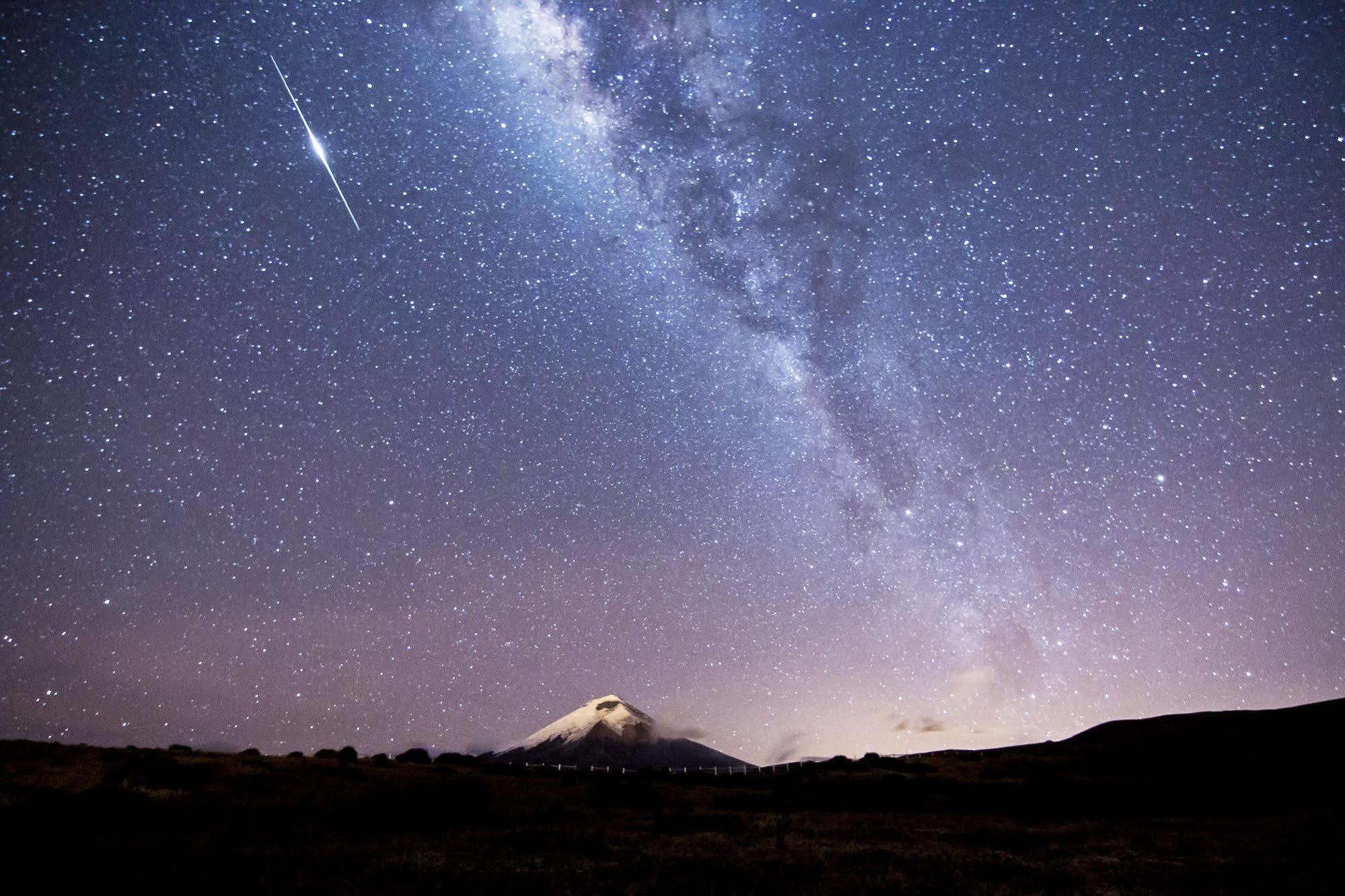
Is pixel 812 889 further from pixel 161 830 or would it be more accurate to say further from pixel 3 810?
pixel 3 810

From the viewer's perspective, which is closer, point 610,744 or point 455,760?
point 455,760

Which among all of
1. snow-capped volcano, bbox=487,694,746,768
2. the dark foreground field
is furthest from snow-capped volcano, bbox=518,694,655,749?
the dark foreground field

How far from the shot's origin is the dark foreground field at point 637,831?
9820 mm

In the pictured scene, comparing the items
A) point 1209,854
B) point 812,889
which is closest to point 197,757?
point 812,889

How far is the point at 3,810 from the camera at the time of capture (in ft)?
39.3

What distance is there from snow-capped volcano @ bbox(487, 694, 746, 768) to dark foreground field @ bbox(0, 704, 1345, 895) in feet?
335

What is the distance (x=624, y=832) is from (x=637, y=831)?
1.40ft

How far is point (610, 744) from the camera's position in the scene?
409ft

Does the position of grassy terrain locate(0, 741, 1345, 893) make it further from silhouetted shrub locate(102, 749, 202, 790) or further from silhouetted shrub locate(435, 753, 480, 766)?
silhouetted shrub locate(435, 753, 480, 766)

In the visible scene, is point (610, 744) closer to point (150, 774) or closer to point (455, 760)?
point (455, 760)

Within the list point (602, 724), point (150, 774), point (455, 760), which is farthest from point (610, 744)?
point (150, 774)

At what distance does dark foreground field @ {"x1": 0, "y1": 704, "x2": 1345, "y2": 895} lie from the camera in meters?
9.82

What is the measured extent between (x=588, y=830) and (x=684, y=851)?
9.67ft

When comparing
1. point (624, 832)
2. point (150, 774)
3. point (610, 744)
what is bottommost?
point (624, 832)
